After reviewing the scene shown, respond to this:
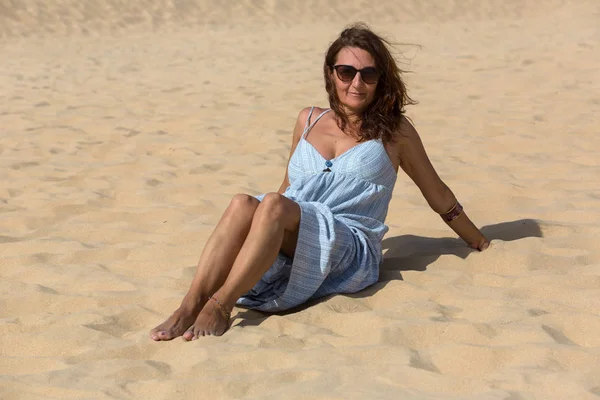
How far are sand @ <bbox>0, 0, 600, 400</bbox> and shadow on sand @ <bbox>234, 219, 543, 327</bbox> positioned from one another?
0.05 feet

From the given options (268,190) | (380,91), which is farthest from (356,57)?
(268,190)

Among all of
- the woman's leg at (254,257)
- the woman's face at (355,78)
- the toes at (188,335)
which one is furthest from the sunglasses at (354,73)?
the toes at (188,335)

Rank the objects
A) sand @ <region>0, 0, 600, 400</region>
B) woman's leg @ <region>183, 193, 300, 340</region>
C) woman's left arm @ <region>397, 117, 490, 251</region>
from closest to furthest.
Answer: sand @ <region>0, 0, 600, 400</region> → woman's leg @ <region>183, 193, 300, 340</region> → woman's left arm @ <region>397, 117, 490, 251</region>

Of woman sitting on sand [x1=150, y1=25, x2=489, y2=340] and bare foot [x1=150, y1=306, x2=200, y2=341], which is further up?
woman sitting on sand [x1=150, y1=25, x2=489, y2=340]

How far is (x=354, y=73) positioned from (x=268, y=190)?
1868 mm

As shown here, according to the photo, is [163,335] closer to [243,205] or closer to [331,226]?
[243,205]

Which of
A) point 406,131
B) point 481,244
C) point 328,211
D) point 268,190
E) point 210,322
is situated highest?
point 406,131

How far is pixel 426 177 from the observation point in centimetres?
386

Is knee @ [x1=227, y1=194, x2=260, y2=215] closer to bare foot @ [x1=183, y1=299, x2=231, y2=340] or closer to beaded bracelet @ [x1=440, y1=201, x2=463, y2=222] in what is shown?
bare foot @ [x1=183, y1=299, x2=231, y2=340]

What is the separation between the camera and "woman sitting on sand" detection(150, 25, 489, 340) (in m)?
3.22

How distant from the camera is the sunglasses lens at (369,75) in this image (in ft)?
12.3

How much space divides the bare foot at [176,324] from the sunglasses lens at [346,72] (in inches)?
49.9

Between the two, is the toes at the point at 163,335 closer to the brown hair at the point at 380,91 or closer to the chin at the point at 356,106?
the brown hair at the point at 380,91

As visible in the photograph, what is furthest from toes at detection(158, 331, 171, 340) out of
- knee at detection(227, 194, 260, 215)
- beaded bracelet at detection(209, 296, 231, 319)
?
knee at detection(227, 194, 260, 215)
